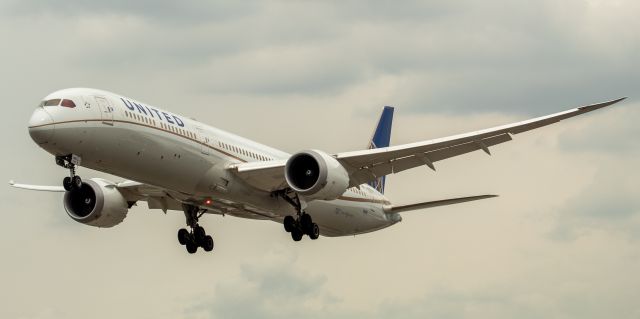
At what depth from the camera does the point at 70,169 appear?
45688mm

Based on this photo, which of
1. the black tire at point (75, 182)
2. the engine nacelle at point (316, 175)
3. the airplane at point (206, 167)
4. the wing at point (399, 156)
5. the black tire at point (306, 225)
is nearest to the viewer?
the airplane at point (206, 167)

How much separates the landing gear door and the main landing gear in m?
10.6

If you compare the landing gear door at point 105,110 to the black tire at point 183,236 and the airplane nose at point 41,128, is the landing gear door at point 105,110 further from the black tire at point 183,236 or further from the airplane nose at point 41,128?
the black tire at point 183,236

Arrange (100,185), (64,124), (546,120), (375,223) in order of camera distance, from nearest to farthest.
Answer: (64,124) → (546,120) → (100,185) → (375,223)

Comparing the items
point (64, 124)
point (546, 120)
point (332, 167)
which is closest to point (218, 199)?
point (332, 167)

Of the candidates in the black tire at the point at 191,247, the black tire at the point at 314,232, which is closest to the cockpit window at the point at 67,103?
the black tire at the point at 314,232

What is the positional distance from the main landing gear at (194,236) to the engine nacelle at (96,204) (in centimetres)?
277

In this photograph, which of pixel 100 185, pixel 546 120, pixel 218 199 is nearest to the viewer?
pixel 546 120

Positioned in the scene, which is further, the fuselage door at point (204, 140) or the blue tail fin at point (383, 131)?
the blue tail fin at point (383, 131)

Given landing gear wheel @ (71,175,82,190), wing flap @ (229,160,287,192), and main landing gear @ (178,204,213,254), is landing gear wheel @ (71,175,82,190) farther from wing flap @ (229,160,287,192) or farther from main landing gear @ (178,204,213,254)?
main landing gear @ (178,204,213,254)

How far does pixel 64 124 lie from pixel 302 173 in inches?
407

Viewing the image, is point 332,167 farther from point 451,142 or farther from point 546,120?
point 546,120

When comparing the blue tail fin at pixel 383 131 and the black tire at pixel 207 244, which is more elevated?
the blue tail fin at pixel 383 131

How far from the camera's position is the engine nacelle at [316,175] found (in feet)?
162
